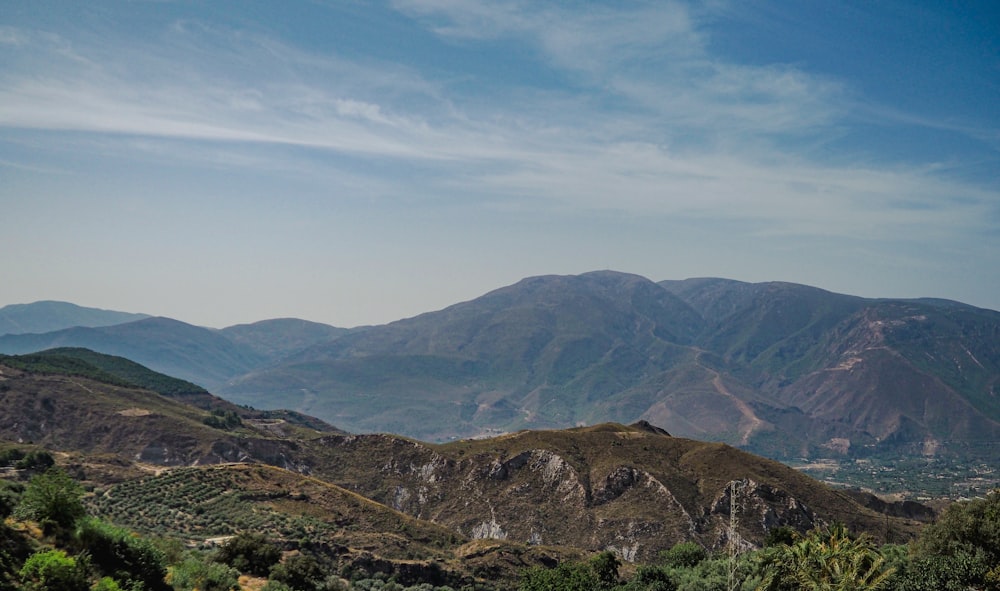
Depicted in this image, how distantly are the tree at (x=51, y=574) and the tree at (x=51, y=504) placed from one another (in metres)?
5.43

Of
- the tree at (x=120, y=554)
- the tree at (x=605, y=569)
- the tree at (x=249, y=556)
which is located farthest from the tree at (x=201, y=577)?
the tree at (x=605, y=569)

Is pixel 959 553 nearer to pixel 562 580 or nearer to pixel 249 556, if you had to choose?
pixel 562 580

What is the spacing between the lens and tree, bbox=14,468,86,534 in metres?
30.1

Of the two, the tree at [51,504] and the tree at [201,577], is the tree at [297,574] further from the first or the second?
the tree at [51,504]

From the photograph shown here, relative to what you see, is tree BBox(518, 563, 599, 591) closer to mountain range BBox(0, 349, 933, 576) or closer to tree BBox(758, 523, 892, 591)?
mountain range BBox(0, 349, 933, 576)

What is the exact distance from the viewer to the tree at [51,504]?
98.7 feet

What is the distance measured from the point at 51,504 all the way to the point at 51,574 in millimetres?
6880

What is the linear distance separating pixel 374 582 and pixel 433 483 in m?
62.4

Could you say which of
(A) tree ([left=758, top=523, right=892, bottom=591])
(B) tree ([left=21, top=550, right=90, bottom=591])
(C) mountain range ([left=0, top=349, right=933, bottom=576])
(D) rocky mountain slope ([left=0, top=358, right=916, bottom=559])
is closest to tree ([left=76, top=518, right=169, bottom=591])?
(B) tree ([left=21, top=550, right=90, bottom=591])

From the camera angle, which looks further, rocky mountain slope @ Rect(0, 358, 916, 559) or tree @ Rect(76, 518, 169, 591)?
rocky mountain slope @ Rect(0, 358, 916, 559)

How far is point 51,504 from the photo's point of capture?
3030 cm

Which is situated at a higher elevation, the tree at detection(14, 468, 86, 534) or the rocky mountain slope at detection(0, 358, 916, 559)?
the tree at detection(14, 468, 86, 534)

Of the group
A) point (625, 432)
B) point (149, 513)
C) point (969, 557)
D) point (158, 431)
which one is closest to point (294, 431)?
point (158, 431)

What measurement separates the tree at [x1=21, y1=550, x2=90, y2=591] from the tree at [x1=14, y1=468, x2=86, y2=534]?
5432 mm
